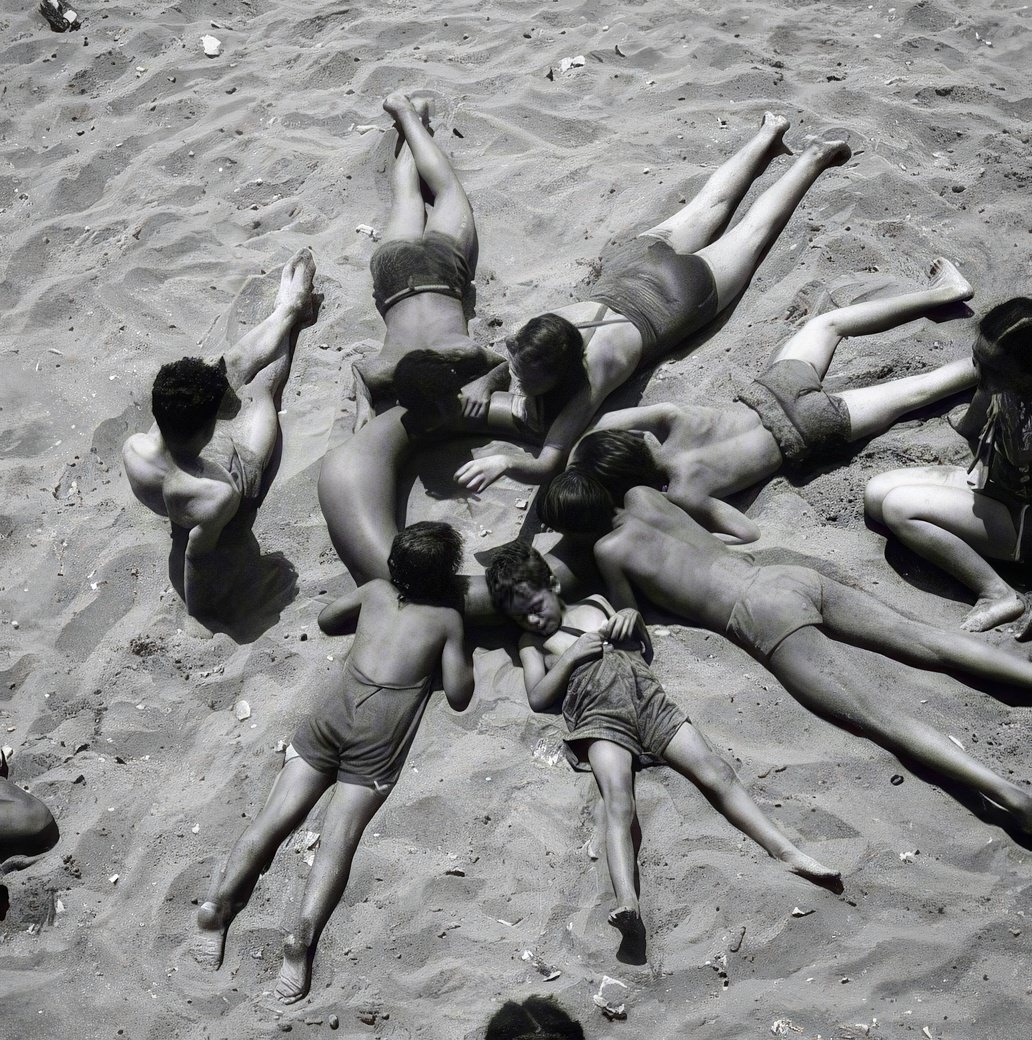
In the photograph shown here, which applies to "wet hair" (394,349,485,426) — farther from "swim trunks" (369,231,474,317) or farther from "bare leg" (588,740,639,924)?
"bare leg" (588,740,639,924)

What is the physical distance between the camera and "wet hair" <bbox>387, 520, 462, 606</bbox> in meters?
3.96

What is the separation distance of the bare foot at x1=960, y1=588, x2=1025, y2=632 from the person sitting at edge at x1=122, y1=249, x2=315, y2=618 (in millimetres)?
2909

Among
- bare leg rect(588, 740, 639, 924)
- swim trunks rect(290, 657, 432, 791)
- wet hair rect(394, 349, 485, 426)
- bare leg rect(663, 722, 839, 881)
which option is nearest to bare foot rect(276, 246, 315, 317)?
wet hair rect(394, 349, 485, 426)

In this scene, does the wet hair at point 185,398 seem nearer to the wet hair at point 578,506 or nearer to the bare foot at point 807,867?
the wet hair at point 578,506

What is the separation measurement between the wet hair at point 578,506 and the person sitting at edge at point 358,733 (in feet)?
1.33

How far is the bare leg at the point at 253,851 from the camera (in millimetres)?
3623

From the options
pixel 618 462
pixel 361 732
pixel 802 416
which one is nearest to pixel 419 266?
pixel 618 462

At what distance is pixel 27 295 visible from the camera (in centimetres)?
531

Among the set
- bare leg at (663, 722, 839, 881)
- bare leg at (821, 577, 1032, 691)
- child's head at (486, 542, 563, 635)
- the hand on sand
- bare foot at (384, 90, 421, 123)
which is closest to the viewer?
bare leg at (663, 722, 839, 881)

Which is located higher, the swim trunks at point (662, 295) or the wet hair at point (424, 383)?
the swim trunks at point (662, 295)

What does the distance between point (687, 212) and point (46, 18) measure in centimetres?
413

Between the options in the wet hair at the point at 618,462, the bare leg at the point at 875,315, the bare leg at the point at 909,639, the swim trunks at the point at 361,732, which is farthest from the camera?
the bare leg at the point at 875,315

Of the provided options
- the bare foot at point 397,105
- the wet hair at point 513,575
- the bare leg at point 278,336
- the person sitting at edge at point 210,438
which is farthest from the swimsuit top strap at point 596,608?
the bare foot at point 397,105

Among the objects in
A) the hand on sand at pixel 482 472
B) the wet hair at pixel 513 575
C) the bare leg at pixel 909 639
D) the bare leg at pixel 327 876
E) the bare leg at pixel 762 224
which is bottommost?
the bare leg at pixel 327 876
